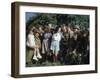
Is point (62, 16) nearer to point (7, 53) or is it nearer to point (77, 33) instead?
point (77, 33)

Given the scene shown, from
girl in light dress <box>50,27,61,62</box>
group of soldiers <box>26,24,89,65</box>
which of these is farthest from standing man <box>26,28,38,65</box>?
girl in light dress <box>50,27,61,62</box>

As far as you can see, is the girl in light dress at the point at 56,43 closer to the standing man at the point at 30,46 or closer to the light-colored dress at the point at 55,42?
the light-colored dress at the point at 55,42

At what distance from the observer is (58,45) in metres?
2.13

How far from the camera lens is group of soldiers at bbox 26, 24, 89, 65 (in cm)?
203

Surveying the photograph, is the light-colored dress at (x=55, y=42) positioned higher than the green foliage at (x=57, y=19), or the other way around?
the green foliage at (x=57, y=19)

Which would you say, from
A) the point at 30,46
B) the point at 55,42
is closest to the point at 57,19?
the point at 55,42

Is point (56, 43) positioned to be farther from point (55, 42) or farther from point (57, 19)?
point (57, 19)

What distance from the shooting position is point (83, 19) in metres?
2.24

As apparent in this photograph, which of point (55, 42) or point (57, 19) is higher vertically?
point (57, 19)

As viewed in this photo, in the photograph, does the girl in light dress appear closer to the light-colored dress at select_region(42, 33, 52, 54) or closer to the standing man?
the light-colored dress at select_region(42, 33, 52, 54)

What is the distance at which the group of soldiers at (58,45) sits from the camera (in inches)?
80.0

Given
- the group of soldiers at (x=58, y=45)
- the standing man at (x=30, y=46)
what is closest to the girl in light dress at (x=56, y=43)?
the group of soldiers at (x=58, y=45)

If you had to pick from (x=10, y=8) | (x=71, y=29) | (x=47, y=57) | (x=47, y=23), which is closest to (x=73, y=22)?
(x=71, y=29)

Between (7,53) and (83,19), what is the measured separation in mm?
751
